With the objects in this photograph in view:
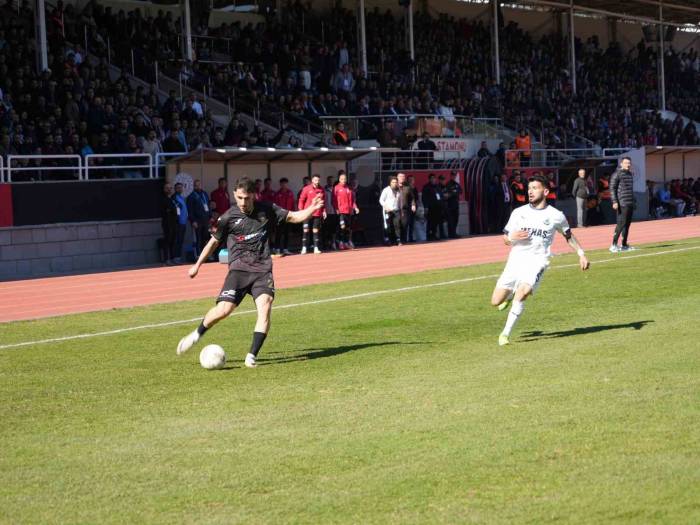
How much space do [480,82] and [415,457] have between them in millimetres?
42145

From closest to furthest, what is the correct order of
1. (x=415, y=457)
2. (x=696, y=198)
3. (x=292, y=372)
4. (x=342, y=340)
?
(x=415, y=457)
(x=292, y=372)
(x=342, y=340)
(x=696, y=198)

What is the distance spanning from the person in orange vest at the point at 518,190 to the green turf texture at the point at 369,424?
21.4m

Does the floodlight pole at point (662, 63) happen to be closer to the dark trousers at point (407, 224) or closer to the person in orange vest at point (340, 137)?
the person in orange vest at point (340, 137)

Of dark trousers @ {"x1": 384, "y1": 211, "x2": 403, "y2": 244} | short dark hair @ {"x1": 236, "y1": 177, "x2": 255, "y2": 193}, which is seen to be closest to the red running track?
dark trousers @ {"x1": 384, "y1": 211, "x2": 403, "y2": 244}

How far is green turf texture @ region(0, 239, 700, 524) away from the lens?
6.22 metres

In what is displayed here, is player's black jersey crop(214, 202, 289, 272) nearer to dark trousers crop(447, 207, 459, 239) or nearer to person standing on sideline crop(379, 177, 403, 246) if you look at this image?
person standing on sideline crop(379, 177, 403, 246)

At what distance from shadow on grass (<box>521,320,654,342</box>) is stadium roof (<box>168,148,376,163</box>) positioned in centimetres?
1538

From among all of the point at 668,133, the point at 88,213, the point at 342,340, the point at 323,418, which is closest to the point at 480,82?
the point at 668,133

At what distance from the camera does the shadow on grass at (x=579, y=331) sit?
12914mm

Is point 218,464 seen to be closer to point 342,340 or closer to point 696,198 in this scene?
point 342,340

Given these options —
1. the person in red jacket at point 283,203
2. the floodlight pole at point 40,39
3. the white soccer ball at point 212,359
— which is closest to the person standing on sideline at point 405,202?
the person in red jacket at point 283,203

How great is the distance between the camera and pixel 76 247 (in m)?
25.8

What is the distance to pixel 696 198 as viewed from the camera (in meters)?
46.9

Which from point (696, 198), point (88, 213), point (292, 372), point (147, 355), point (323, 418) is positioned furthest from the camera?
point (696, 198)
